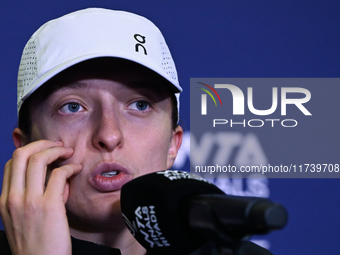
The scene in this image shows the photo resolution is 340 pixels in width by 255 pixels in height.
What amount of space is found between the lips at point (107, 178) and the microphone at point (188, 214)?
0.17 m

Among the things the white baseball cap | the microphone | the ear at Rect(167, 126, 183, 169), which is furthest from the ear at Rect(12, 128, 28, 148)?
the microphone

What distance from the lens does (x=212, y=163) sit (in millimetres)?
1831

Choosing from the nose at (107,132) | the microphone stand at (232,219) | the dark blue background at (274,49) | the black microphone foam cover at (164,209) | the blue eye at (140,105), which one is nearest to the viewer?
the microphone stand at (232,219)

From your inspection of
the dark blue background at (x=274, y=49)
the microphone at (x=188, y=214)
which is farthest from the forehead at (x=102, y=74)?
the dark blue background at (x=274, y=49)

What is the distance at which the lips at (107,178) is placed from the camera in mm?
808

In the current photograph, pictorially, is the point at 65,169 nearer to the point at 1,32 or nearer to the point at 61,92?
the point at 61,92

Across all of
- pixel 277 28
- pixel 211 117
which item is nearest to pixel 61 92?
pixel 211 117

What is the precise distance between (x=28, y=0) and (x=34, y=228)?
3.80ft

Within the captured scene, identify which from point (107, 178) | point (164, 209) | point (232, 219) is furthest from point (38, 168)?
point (232, 219)

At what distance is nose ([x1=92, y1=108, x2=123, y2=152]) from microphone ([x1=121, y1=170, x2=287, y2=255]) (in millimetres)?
178

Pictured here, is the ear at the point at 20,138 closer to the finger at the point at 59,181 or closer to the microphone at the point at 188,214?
the finger at the point at 59,181

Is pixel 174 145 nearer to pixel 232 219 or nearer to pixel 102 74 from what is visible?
pixel 102 74

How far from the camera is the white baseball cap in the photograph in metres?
0.85

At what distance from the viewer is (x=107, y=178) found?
0.81 metres
